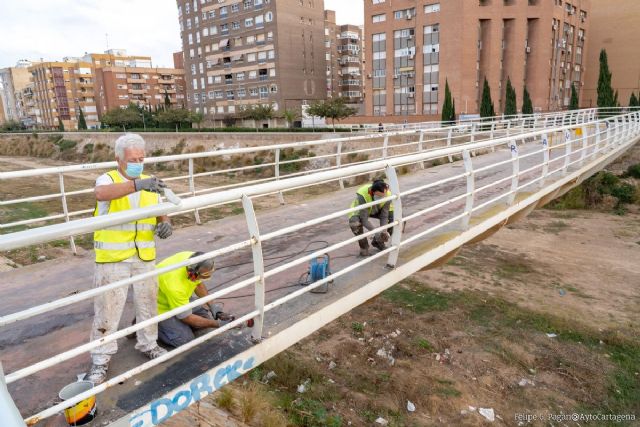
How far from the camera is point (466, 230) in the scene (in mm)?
5617

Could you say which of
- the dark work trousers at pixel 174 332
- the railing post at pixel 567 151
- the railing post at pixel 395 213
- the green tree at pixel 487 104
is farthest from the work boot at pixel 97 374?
the green tree at pixel 487 104

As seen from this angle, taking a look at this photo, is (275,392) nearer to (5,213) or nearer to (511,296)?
(511,296)

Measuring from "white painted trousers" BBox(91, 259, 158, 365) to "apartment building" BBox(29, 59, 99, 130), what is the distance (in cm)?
8719

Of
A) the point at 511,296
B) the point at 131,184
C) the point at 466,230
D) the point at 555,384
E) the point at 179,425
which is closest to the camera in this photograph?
the point at 131,184

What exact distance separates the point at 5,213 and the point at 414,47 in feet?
119

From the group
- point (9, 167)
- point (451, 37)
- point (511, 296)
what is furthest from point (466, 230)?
point (9, 167)

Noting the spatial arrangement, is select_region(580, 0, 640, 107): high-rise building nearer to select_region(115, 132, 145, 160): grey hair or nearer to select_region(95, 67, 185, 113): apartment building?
select_region(115, 132, 145, 160): grey hair

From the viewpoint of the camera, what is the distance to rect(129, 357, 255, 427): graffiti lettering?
2.54 m

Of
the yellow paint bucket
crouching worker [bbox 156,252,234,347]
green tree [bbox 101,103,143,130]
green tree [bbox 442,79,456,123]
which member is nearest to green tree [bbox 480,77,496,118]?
green tree [bbox 442,79,456,123]

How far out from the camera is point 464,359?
351 inches

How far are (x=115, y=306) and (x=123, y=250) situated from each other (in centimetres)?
38

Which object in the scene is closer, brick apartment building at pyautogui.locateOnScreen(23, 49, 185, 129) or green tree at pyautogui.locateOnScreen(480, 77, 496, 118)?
green tree at pyautogui.locateOnScreen(480, 77, 496, 118)

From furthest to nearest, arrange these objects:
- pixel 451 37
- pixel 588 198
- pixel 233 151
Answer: pixel 451 37
pixel 588 198
pixel 233 151

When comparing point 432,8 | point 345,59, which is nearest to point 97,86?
point 345,59
